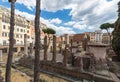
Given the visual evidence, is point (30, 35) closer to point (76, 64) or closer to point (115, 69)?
point (76, 64)

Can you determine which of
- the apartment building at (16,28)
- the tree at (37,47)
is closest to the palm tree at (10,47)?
the tree at (37,47)

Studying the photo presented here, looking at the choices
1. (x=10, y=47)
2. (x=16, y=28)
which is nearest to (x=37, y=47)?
(x=10, y=47)

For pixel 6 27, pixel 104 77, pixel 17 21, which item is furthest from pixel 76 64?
pixel 17 21

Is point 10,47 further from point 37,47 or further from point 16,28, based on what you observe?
point 16,28

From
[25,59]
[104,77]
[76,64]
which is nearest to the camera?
[104,77]

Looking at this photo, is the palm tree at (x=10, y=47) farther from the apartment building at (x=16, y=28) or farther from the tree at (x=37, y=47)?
the apartment building at (x=16, y=28)

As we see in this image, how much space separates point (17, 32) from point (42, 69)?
42.3 meters

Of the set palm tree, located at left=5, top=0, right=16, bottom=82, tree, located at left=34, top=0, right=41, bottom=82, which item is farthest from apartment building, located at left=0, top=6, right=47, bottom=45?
tree, located at left=34, top=0, right=41, bottom=82

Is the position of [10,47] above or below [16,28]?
below

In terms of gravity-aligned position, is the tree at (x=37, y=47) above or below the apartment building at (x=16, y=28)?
below

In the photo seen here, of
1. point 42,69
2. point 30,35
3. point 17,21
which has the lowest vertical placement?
point 42,69

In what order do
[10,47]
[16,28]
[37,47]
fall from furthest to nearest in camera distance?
[16,28] < [10,47] < [37,47]

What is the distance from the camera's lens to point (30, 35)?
7569 cm

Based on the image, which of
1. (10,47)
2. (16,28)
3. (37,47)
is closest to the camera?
(37,47)
